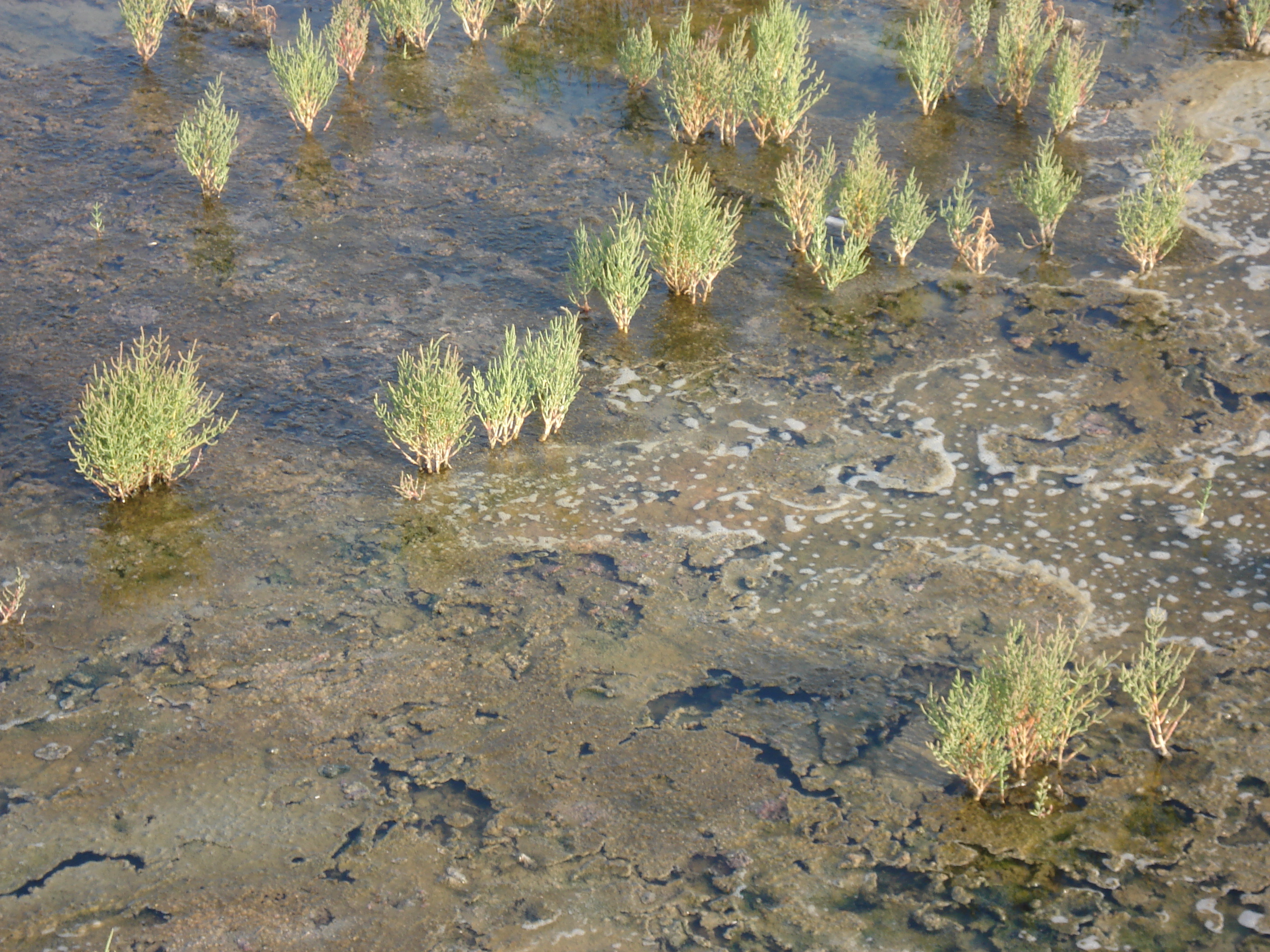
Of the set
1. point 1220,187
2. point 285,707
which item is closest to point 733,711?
point 285,707

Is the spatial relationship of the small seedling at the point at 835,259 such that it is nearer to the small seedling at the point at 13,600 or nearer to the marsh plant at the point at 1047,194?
the marsh plant at the point at 1047,194

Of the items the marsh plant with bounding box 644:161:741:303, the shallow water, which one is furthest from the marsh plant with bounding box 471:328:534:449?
the marsh plant with bounding box 644:161:741:303

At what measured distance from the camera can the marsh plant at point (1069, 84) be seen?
8734 mm

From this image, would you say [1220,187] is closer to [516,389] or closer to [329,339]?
[516,389]

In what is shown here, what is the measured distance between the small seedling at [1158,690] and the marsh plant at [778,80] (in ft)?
18.8

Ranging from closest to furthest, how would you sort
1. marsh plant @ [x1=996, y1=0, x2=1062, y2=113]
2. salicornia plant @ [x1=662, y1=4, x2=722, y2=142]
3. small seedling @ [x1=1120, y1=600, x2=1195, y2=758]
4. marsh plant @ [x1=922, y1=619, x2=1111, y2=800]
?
marsh plant @ [x1=922, y1=619, x2=1111, y2=800] < small seedling @ [x1=1120, y1=600, x2=1195, y2=758] < salicornia plant @ [x1=662, y1=4, x2=722, y2=142] < marsh plant @ [x1=996, y1=0, x2=1062, y2=113]

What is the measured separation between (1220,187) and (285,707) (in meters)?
7.30

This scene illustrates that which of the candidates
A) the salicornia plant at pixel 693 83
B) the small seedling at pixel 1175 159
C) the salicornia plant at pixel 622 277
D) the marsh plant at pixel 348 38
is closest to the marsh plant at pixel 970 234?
the small seedling at pixel 1175 159

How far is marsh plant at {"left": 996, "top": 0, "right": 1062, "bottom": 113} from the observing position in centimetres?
928

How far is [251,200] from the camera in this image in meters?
8.09

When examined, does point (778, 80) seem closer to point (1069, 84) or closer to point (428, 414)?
point (1069, 84)

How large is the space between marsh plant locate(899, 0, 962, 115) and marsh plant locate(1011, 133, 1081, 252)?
4.71 ft

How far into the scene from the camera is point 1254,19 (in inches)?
394

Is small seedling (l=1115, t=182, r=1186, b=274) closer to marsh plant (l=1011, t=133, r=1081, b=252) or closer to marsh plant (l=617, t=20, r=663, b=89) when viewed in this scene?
marsh plant (l=1011, t=133, r=1081, b=252)
